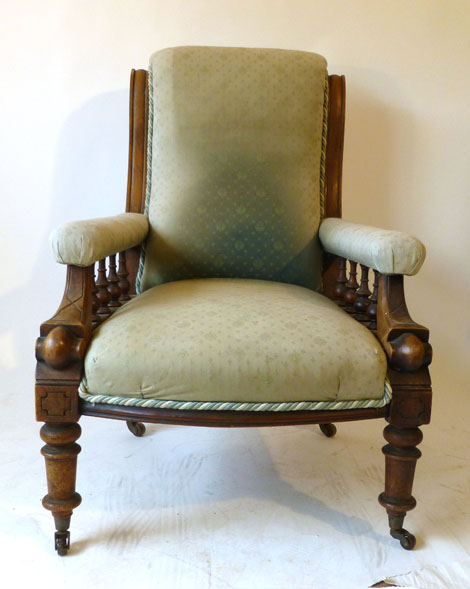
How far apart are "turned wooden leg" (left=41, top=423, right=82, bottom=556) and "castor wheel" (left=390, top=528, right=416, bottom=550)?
0.62 metres

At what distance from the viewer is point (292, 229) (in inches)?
58.9

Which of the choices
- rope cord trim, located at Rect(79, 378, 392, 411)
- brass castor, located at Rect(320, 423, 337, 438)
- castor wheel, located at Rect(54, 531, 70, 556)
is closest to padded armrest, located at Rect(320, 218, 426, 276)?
rope cord trim, located at Rect(79, 378, 392, 411)

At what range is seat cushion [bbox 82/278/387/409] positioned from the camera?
1.00m

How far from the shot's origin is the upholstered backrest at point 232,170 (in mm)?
1482

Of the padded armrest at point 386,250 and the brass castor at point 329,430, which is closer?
the padded armrest at point 386,250

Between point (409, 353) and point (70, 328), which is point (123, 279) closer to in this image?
point (70, 328)

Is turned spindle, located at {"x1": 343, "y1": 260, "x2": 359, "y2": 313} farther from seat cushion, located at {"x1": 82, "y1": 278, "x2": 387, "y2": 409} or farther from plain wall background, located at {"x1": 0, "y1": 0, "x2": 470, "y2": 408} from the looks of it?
plain wall background, located at {"x1": 0, "y1": 0, "x2": 470, "y2": 408}

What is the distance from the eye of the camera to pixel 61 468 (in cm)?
107

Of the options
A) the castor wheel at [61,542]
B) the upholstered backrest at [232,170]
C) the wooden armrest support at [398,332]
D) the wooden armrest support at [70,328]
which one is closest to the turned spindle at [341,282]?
the upholstered backrest at [232,170]

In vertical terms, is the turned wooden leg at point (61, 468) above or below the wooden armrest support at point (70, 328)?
below

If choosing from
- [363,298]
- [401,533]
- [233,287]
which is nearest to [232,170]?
[233,287]

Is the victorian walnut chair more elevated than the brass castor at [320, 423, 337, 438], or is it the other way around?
the victorian walnut chair

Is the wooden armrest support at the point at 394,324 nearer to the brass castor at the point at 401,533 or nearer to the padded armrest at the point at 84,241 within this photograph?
the brass castor at the point at 401,533

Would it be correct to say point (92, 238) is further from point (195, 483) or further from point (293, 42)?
point (293, 42)
